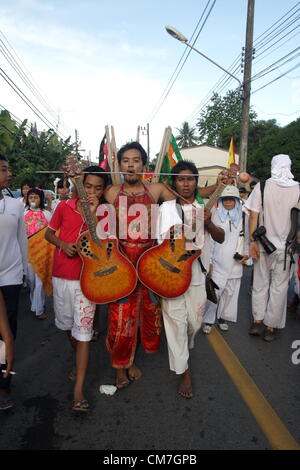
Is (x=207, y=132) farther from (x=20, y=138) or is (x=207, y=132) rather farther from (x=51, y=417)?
(x=51, y=417)

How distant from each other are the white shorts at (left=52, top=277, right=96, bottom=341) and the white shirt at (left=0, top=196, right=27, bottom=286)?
1.06ft

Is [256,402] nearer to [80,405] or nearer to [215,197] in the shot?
[80,405]

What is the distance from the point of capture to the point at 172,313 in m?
2.71

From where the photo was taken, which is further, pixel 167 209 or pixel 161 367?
pixel 161 367

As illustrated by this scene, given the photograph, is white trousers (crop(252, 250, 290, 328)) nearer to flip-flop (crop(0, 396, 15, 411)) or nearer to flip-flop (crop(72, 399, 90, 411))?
flip-flop (crop(72, 399, 90, 411))

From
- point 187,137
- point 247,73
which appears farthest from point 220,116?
point 247,73

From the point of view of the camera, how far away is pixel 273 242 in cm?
380

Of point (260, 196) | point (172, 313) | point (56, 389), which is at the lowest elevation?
point (56, 389)

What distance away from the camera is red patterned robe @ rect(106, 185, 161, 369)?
275 cm

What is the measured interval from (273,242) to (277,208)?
0.38 meters

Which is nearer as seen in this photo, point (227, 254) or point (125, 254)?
point (125, 254)

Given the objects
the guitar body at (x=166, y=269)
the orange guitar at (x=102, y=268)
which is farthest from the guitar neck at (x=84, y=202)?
the guitar body at (x=166, y=269)

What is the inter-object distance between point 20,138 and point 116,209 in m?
13.5
